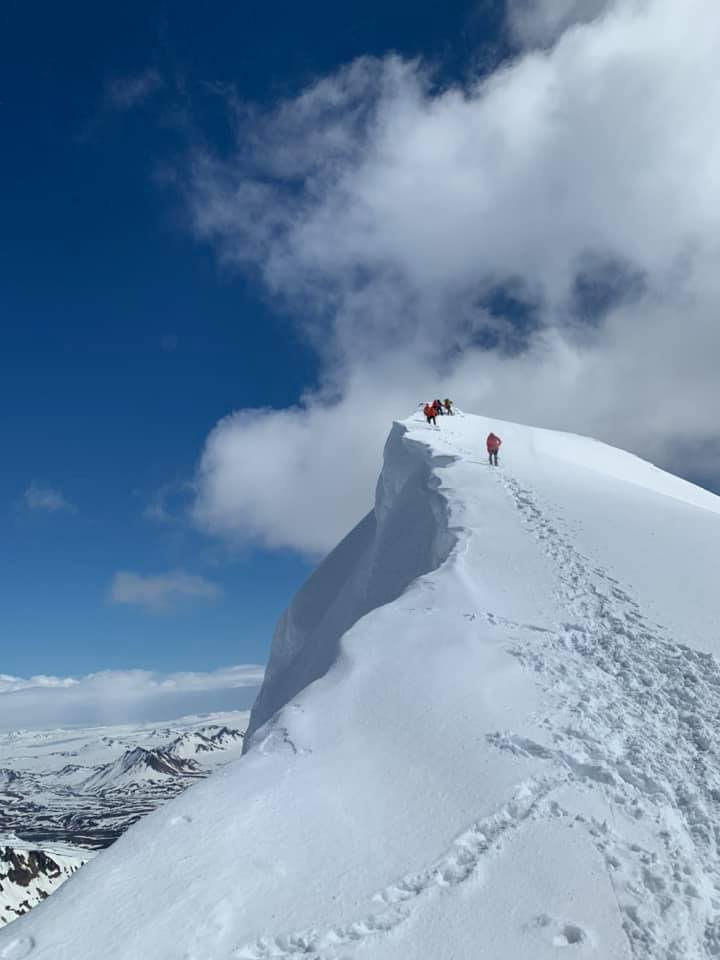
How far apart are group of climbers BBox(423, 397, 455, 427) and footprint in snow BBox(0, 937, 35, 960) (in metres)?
35.4

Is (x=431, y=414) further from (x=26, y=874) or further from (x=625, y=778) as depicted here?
(x=26, y=874)

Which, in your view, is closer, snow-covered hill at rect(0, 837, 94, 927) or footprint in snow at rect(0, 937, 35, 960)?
footprint in snow at rect(0, 937, 35, 960)

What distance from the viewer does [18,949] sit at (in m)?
6.92

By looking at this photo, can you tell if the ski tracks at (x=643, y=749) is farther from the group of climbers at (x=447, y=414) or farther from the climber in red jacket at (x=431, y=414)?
the climber in red jacket at (x=431, y=414)

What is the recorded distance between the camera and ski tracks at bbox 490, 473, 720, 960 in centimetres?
686

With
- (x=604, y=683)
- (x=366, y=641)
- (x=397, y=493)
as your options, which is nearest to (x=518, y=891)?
(x=604, y=683)

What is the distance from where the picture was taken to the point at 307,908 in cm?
713

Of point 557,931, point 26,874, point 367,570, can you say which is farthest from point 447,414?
point 26,874

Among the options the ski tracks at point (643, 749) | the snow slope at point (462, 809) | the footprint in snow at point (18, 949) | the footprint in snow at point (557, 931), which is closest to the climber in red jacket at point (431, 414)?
the snow slope at point (462, 809)

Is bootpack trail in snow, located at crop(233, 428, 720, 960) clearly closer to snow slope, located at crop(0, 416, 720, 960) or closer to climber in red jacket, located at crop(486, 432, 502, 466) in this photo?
snow slope, located at crop(0, 416, 720, 960)

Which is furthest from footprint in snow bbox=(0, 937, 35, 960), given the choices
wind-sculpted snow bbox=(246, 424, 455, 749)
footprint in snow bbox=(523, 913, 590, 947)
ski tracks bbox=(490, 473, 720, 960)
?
wind-sculpted snow bbox=(246, 424, 455, 749)

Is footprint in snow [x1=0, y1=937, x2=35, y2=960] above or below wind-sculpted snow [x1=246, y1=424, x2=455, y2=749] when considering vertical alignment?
below

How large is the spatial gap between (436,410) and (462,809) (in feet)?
116

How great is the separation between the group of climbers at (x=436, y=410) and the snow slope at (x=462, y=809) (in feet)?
84.1
